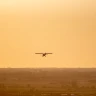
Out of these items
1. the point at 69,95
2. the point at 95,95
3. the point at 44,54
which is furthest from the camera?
the point at 44,54

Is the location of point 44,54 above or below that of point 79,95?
above

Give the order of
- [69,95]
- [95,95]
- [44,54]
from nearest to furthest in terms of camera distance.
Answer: [95,95] < [69,95] < [44,54]

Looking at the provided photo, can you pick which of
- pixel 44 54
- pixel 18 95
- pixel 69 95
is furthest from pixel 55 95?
pixel 44 54

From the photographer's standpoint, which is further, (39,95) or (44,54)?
(44,54)

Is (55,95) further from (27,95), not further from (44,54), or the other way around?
(44,54)

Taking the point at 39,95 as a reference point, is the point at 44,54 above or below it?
above

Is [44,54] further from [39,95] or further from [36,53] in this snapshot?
[39,95]

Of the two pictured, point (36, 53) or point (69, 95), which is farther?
point (36, 53)

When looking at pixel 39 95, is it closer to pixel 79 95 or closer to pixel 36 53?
pixel 79 95
